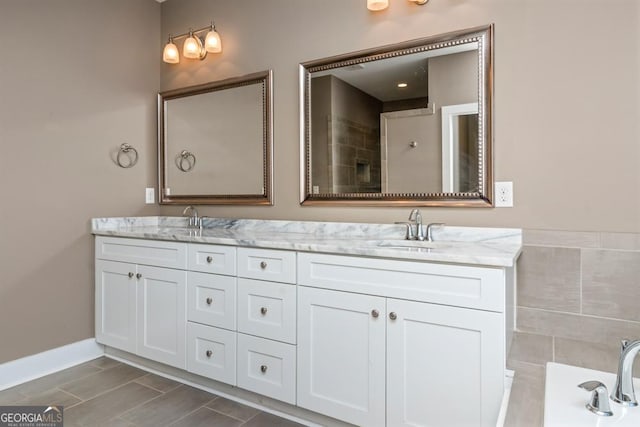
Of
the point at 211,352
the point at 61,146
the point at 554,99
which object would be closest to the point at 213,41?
the point at 61,146

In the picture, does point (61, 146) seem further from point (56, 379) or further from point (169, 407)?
point (169, 407)

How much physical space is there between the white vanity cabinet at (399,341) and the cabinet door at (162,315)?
2.58ft

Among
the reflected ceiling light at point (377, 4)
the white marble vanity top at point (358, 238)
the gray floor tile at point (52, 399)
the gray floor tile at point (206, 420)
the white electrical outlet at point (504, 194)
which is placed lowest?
the gray floor tile at point (206, 420)

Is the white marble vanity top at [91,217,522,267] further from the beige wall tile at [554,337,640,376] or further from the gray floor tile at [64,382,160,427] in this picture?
the gray floor tile at [64,382,160,427]

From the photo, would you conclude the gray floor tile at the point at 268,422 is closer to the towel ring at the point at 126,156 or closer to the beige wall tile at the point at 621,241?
the beige wall tile at the point at 621,241

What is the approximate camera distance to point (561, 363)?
4.97 ft

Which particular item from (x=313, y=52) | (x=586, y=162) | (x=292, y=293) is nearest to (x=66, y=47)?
(x=313, y=52)

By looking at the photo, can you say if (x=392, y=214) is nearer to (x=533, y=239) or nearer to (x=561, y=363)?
(x=533, y=239)

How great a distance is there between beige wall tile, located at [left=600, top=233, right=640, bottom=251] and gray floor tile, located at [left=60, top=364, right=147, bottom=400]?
252 cm

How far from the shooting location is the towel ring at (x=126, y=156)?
2.85 metres

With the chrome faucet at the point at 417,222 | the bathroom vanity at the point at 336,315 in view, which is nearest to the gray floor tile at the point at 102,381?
the bathroom vanity at the point at 336,315

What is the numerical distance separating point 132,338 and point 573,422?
7.48 ft

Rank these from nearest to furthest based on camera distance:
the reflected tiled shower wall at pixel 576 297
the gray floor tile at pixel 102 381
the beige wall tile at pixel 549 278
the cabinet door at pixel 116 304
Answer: the reflected tiled shower wall at pixel 576 297, the beige wall tile at pixel 549 278, the gray floor tile at pixel 102 381, the cabinet door at pixel 116 304

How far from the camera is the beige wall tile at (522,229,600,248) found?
1.70 metres
